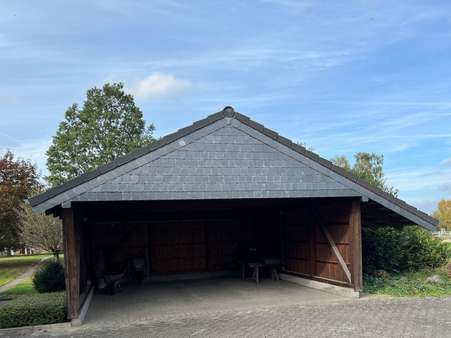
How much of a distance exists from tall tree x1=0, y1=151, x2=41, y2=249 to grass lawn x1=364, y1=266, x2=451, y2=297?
1852cm

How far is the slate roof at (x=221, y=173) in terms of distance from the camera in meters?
8.80

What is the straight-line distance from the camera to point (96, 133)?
33312 millimetres

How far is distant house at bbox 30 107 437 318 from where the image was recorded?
8.94 m

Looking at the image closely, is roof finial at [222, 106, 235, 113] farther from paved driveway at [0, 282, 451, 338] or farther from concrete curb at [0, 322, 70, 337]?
concrete curb at [0, 322, 70, 337]

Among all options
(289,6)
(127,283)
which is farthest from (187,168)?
(127,283)

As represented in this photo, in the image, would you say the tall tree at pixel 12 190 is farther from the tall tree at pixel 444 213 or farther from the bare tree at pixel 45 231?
the tall tree at pixel 444 213

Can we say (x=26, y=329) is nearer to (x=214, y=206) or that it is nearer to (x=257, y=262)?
(x=214, y=206)

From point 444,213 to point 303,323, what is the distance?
5531 centimetres

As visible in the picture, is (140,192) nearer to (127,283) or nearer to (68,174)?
(127,283)

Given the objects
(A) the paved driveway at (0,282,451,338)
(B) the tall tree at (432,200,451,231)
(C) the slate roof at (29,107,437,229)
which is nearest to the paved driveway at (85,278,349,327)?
(A) the paved driveway at (0,282,451,338)

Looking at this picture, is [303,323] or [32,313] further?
[32,313]

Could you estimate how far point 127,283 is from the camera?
14227mm

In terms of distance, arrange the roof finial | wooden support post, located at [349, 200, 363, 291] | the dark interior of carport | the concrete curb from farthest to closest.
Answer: the dark interior of carport
wooden support post, located at [349, 200, 363, 291]
the roof finial
the concrete curb

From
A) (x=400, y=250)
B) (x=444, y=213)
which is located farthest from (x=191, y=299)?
(x=444, y=213)
